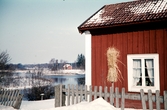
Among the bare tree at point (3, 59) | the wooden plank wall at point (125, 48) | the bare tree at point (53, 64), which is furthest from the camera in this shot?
the bare tree at point (53, 64)

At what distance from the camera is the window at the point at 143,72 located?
8.51 metres

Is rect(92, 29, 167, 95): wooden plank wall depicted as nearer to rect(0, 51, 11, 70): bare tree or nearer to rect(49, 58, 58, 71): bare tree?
rect(0, 51, 11, 70): bare tree

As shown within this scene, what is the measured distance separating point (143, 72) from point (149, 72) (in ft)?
0.90

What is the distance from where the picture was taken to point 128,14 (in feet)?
32.8

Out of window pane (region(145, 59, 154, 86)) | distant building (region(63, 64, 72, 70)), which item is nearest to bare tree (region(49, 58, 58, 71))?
distant building (region(63, 64, 72, 70))

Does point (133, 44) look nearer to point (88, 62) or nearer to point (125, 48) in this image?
point (125, 48)

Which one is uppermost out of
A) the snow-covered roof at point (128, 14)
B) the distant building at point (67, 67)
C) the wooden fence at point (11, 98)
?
the snow-covered roof at point (128, 14)

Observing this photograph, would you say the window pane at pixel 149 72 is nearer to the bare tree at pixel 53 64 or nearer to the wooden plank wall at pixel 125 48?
the wooden plank wall at pixel 125 48

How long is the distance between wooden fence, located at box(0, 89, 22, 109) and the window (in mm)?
5472

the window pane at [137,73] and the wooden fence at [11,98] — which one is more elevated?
the window pane at [137,73]

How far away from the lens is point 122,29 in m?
9.55

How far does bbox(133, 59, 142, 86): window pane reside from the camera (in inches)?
352

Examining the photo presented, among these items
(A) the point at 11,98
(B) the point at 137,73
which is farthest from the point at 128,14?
(A) the point at 11,98

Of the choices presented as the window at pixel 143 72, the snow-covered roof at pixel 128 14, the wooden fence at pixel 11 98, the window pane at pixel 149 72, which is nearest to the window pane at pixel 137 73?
the window at pixel 143 72
